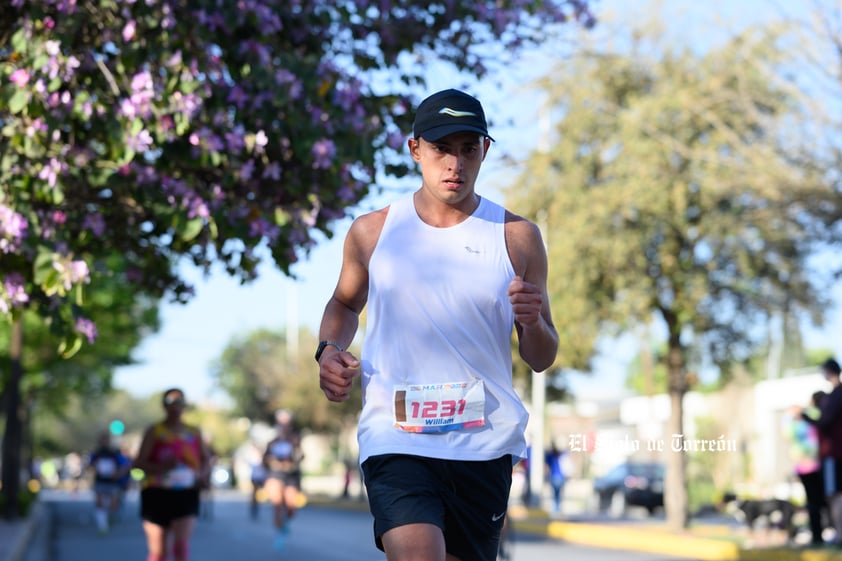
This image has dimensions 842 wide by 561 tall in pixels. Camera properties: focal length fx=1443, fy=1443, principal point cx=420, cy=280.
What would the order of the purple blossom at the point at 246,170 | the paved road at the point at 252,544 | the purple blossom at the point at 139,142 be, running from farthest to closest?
the paved road at the point at 252,544 → the purple blossom at the point at 246,170 → the purple blossom at the point at 139,142

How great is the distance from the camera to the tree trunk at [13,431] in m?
26.1

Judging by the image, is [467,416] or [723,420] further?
[723,420]

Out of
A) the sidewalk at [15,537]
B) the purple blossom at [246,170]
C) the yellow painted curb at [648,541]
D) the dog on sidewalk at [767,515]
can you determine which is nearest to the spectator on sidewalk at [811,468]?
the dog on sidewalk at [767,515]

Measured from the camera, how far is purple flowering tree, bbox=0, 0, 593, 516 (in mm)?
7797

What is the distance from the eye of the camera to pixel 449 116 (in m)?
4.05

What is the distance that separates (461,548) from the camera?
4.11 meters

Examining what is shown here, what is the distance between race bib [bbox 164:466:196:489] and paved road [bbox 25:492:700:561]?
692 centimetres

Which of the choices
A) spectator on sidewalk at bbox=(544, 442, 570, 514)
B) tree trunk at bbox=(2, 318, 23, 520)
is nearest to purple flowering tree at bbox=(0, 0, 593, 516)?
tree trunk at bbox=(2, 318, 23, 520)

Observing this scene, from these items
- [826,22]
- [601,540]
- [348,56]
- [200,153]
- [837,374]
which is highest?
[826,22]

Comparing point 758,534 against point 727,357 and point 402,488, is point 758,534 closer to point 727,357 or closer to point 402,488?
point 727,357

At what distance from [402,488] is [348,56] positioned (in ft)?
20.7

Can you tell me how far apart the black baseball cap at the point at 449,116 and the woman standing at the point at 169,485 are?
6510 millimetres

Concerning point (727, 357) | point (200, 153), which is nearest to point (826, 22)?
point (200, 153)

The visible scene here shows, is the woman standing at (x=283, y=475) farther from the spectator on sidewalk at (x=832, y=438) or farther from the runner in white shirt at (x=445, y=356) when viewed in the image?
the runner in white shirt at (x=445, y=356)
